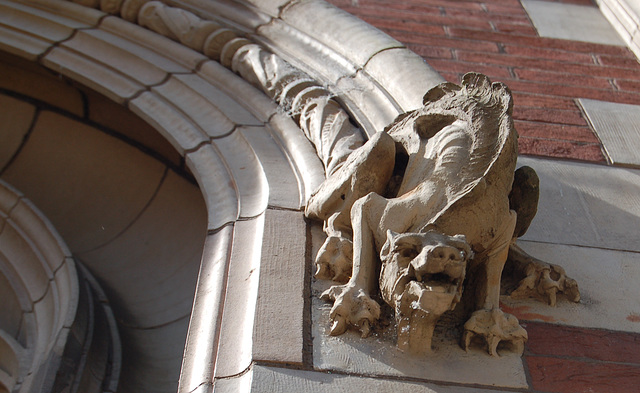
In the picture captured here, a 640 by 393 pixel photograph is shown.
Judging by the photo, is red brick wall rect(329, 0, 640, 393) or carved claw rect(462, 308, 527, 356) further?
red brick wall rect(329, 0, 640, 393)

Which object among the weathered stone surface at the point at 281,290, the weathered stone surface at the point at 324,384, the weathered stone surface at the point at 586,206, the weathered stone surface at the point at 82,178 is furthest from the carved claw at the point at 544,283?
the weathered stone surface at the point at 82,178

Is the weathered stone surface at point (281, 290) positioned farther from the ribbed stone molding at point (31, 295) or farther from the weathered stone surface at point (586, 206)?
the ribbed stone molding at point (31, 295)

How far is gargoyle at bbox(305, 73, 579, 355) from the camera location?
180cm

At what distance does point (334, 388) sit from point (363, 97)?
1.29 metres

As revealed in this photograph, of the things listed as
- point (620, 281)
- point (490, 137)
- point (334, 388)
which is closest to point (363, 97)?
point (490, 137)

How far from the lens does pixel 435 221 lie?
6.38ft

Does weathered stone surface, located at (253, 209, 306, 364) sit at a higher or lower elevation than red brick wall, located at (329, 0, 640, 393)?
lower

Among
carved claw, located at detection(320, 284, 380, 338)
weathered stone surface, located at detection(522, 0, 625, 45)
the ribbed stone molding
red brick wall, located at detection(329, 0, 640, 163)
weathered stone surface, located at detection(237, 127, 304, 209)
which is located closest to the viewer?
carved claw, located at detection(320, 284, 380, 338)

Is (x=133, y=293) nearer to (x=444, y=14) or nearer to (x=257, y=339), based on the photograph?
(x=257, y=339)

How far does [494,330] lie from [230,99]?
1492 millimetres

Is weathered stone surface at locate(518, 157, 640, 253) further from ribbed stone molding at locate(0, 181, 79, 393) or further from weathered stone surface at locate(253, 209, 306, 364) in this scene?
ribbed stone molding at locate(0, 181, 79, 393)

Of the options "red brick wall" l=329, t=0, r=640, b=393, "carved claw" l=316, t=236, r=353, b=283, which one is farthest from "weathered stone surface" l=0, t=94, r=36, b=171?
"carved claw" l=316, t=236, r=353, b=283

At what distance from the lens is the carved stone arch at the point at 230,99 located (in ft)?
6.77

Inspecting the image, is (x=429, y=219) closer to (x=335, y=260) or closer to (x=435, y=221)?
(x=435, y=221)
